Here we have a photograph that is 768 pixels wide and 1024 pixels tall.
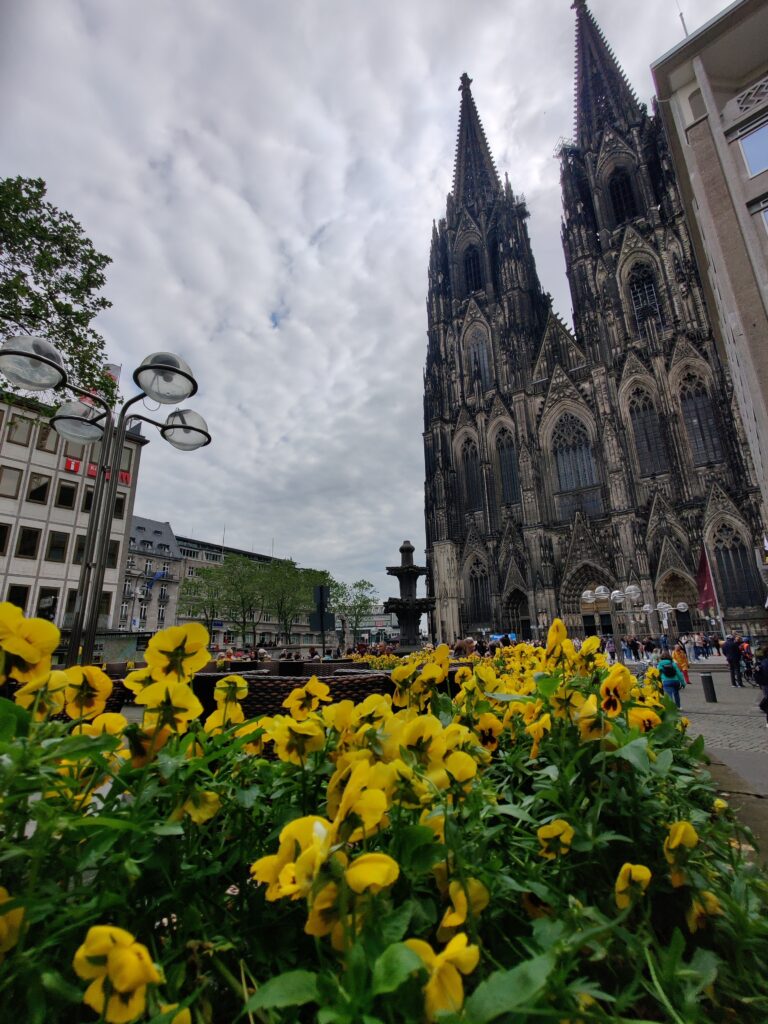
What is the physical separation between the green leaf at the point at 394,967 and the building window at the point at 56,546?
89.5 feet

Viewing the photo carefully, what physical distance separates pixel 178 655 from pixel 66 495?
27438 millimetres

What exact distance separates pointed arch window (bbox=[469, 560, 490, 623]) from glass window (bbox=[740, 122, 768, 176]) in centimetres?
2617

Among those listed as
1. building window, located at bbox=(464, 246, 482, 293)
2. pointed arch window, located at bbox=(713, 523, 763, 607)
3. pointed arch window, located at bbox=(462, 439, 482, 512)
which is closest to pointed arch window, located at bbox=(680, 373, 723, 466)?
pointed arch window, located at bbox=(713, 523, 763, 607)

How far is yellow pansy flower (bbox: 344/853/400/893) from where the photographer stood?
0.58 m

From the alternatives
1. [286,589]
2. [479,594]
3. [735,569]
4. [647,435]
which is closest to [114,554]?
[286,589]

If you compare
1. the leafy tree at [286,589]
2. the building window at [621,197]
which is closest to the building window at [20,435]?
the leafy tree at [286,589]

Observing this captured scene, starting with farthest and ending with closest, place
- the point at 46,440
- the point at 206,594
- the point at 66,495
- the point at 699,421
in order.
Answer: the point at 206,594 < the point at 699,421 < the point at 66,495 < the point at 46,440

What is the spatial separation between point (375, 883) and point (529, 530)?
32.8 metres

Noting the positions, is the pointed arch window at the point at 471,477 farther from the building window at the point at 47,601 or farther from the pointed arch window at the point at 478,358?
the building window at the point at 47,601

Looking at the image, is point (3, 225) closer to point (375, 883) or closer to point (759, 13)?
point (375, 883)

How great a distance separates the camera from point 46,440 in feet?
76.2

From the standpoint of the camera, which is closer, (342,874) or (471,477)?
(342,874)

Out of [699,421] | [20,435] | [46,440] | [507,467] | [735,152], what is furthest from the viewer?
[507,467]

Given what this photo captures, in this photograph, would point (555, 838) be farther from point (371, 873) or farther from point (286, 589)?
point (286, 589)
